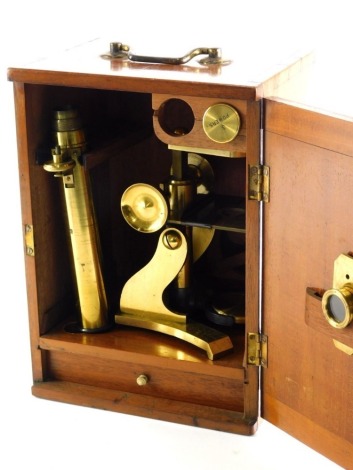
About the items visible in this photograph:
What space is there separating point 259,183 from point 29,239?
583 millimetres

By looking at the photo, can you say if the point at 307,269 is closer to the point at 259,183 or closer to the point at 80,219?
the point at 259,183

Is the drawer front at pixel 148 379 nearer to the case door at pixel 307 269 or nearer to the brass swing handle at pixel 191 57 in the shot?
the case door at pixel 307 269

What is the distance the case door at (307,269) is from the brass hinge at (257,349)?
2 cm

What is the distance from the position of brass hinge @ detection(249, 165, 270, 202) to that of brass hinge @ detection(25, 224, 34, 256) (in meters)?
0.54

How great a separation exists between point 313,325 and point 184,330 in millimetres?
445

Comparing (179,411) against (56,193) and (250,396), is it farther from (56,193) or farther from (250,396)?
(56,193)

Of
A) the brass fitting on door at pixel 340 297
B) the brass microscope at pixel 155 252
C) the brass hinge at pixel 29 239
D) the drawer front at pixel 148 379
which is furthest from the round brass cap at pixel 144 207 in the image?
the brass fitting on door at pixel 340 297

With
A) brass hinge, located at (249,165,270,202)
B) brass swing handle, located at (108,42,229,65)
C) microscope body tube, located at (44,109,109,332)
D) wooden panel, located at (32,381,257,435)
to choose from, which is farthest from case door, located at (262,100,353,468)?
microscope body tube, located at (44,109,109,332)

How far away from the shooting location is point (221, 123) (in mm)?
2236

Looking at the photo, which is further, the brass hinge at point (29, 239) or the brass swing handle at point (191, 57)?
the brass hinge at point (29, 239)

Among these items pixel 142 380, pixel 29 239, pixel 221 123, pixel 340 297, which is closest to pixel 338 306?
pixel 340 297

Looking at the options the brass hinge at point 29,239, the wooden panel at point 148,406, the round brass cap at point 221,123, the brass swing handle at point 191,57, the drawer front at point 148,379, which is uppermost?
the brass swing handle at point 191,57

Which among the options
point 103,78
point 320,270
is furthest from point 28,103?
point 320,270

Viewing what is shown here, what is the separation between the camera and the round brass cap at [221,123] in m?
2.22
